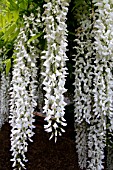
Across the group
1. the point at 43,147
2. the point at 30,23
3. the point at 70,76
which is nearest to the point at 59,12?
the point at 30,23

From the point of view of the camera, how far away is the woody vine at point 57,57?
112cm

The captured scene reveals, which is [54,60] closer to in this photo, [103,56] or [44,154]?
[103,56]

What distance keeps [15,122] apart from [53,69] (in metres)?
0.37

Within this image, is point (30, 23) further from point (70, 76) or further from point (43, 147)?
point (43, 147)

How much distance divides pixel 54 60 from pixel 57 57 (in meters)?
0.01

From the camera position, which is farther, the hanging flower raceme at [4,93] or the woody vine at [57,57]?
the hanging flower raceme at [4,93]

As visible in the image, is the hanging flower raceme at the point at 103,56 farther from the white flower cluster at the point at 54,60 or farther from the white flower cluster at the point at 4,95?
the white flower cluster at the point at 4,95

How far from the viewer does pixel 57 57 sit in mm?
1117

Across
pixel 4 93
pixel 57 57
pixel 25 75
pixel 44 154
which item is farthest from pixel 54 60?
pixel 44 154

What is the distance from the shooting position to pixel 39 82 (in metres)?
1.50

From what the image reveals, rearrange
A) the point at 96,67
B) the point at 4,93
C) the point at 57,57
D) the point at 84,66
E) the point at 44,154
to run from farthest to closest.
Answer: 1. the point at 44,154
2. the point at 4,93
3. the point at 84,66
4. the point at 96,67
5. the point at 57,57

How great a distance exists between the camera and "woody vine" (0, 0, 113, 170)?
3.68 ft

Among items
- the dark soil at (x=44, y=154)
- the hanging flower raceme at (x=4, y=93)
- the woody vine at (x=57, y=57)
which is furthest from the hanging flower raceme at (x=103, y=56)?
the dark soil at (x=44, y=154)

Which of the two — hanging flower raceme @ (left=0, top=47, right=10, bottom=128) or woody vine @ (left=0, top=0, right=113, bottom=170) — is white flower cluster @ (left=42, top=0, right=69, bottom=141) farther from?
hanging flower raceme @ (left=0, top=47, right=10, bottom=128)
